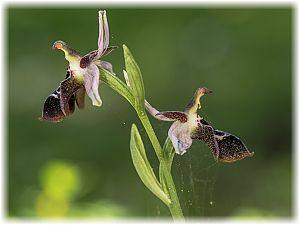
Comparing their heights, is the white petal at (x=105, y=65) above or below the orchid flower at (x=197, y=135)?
above

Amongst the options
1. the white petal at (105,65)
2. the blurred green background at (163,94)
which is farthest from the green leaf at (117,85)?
the blurred green background at (163,94)

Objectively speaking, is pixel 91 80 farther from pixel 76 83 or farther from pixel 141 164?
pixel 141 164

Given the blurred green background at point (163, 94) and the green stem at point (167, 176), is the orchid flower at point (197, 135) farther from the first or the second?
the blurred green background at point (163, 94)

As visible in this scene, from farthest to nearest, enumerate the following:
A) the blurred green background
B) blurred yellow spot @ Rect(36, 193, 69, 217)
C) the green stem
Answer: the blurred green background
blurred yellow spot @ Rect(36, 193, 69, 217)
the green stem

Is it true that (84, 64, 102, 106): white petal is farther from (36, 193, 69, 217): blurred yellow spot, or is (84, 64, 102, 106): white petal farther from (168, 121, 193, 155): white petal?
(36, 193, 69, 217): blurred yellow spot

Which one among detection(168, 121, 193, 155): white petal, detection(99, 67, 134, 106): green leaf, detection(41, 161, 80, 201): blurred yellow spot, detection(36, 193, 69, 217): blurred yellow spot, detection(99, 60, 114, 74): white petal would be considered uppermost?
detection(99, 60, 114, 74): white petal

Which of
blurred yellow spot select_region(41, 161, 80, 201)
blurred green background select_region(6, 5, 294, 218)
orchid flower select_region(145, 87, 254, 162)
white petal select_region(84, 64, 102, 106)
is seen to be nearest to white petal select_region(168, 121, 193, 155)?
orchid flower select_region(145, 87, 254, 162)
